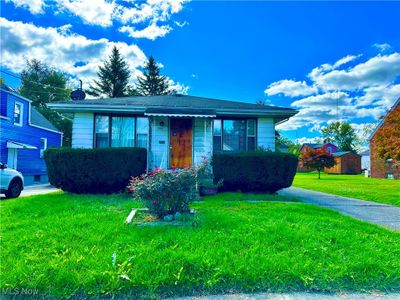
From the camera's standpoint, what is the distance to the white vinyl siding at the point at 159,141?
1086 centimetres

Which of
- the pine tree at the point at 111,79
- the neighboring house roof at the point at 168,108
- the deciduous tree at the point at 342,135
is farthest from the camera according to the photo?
the deciduous tree at the point at 342,135

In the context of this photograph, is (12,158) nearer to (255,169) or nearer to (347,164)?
(255,169)

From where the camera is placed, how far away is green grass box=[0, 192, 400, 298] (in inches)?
117

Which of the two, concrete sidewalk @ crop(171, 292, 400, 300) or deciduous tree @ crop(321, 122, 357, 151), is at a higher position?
deciduous tree @ crop(321, 122, 357, 151)

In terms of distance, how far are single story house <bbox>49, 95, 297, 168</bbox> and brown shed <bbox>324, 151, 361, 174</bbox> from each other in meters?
31.2

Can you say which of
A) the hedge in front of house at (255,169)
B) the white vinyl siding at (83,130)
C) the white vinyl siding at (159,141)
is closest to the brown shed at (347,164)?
the hedge in front of house at (255,169)

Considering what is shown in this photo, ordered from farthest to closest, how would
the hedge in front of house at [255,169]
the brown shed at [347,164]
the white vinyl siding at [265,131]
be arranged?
the brown shed at [347,164] < the white vinyl siding at [265,131] < the hedge in front of house at [255,169]

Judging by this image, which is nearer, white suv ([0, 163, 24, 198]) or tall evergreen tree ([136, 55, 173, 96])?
white suv ([0, 163, 24, 198])

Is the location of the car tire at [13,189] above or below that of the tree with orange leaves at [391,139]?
below

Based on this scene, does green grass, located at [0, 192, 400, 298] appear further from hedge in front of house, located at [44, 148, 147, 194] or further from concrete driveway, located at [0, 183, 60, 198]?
concrete driveway, located at [0, 183, 60, 198]

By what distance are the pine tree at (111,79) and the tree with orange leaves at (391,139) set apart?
33.7m

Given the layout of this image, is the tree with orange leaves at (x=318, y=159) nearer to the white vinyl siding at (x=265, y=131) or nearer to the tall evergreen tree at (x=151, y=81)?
the white vinyl siding at (x=265, y=131)

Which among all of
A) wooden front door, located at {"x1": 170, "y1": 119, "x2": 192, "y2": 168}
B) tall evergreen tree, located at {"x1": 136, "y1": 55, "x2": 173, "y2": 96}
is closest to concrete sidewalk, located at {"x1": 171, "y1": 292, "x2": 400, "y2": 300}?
wooden front door, located at {"x1": 170, "y1": 119, "x2": 192, "y2": 168}

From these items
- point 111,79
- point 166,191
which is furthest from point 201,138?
point 111,79
